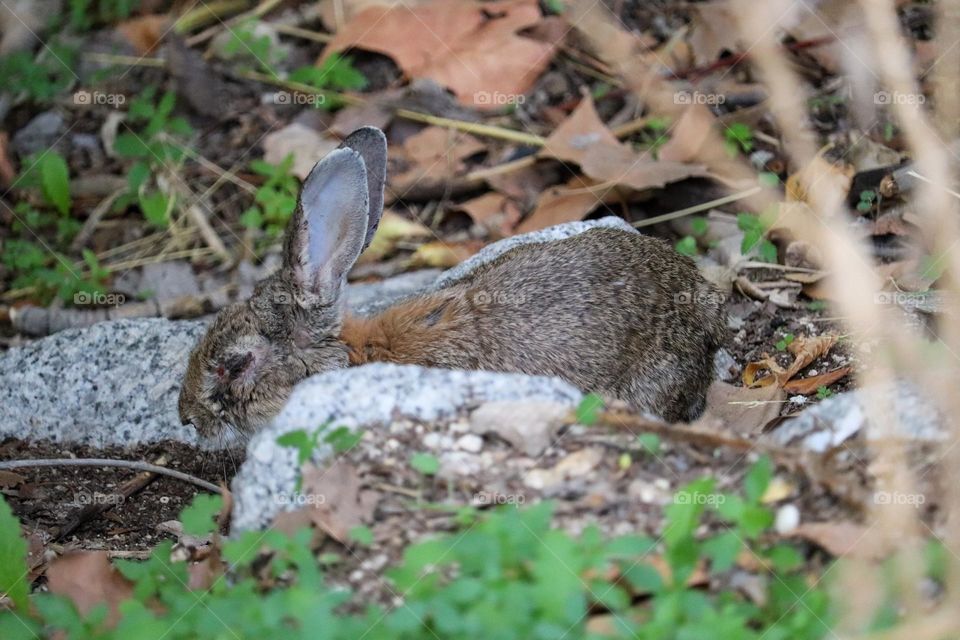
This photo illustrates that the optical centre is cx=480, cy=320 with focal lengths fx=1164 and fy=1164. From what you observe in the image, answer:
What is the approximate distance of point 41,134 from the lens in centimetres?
890

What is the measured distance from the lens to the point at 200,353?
5.70m

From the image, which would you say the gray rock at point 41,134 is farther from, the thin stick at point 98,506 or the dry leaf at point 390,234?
the thin stick at point 98,506

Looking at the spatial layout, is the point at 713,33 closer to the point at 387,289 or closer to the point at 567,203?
the point at 567,203

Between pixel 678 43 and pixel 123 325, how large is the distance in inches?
177

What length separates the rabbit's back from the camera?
18.3ft

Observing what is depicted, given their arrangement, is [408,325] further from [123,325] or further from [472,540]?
[472,540]

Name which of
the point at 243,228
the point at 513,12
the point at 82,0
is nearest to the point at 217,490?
the point at 243,228

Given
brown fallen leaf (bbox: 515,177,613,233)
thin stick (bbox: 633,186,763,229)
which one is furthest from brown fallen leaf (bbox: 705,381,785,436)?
brown fallen leaf (bbox: 515,177,613,233)

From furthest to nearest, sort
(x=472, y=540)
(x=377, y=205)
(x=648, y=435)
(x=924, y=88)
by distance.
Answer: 1. (x=924, y=88)
2. (x=377, y=205)
3. (x=648, y=435)
4. (x=472, y=540)

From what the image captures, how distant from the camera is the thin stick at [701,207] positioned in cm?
718

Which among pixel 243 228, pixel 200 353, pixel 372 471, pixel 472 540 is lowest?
pixel 243 228

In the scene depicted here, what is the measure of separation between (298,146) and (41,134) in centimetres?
213

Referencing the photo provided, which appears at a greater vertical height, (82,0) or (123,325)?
(82,0)

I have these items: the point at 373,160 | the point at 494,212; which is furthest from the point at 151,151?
the point at 373,160
